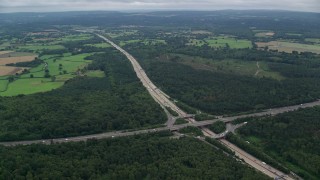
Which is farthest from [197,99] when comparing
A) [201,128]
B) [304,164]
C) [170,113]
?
[304,164]

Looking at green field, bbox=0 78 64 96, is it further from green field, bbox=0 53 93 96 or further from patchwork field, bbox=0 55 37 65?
patchwork field, bbox=0 55 37 65

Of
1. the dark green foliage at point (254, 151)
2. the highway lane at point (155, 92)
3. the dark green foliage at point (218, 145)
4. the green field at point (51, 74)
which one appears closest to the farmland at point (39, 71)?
the green field at point (51, 74)

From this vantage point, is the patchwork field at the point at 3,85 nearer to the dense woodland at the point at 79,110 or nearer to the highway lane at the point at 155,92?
the dense woodland at the point at 79,110

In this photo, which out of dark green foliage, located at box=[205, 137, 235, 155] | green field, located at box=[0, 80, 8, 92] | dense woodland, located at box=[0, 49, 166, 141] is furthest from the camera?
green field, located at box=[0, 80, 8, 92]

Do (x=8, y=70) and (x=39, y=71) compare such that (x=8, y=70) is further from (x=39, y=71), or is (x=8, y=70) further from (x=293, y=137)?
(x=293, y=137)

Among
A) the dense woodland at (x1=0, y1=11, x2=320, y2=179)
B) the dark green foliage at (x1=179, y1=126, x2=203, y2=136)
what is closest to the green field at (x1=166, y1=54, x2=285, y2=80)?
the dense woodland at (x1=0, y1=11, x2=320, y2=179)

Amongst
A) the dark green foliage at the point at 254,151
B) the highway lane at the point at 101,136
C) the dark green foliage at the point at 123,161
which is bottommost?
the dark green foliage at the point at 254,151

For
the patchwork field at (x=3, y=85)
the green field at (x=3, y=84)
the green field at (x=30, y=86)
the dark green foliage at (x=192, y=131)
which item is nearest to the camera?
the dark green foliage at (x=192, y=131)

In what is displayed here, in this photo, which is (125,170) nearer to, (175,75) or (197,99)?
(197,99)
